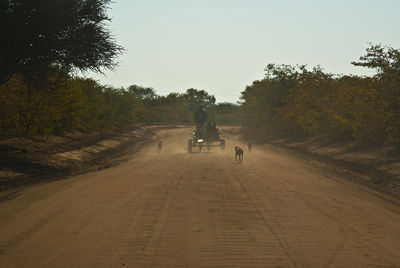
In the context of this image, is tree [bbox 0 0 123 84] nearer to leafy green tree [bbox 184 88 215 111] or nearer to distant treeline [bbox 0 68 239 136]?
distant treeline [bbox 0 68 239 136]

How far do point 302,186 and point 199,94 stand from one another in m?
186

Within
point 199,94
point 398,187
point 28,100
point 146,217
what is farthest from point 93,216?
point 199,94

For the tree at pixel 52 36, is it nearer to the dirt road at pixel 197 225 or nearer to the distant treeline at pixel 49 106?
the distant treeline at pixel 49 106

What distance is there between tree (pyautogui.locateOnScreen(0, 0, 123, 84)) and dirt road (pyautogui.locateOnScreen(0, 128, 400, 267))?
6594mm

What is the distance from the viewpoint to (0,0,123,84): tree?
1505 cm

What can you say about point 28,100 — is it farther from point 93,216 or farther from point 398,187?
point 398,187

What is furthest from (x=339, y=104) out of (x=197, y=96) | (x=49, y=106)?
(x=197, y=96)

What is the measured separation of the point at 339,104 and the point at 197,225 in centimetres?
2177

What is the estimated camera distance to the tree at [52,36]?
49.4 ft

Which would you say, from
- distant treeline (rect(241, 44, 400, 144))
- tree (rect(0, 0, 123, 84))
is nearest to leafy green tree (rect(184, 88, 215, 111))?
distant treeline (rect(241, 44, 400, 144))

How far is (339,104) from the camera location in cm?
2645

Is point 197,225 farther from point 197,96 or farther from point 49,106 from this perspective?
point 197,96

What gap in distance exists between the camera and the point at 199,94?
19662 centimetres

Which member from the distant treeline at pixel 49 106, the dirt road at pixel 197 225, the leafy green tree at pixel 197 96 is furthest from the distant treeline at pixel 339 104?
the leafy green tree at pixel 197 96
